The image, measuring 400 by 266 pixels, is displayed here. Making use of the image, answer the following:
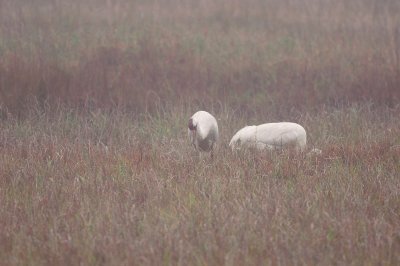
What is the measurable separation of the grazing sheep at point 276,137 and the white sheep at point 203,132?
0.82ft

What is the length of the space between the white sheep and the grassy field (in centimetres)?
10

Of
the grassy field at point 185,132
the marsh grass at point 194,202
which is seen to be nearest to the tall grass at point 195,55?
the grassy field at point 185,132

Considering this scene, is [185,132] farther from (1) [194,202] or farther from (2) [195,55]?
(2) [195,55]

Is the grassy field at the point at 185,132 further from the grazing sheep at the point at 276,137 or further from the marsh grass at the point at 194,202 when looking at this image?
the grazing sheep at the point at 276,137

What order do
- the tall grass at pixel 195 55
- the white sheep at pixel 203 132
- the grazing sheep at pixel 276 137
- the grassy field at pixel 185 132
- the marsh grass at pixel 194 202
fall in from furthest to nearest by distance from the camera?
the tall grass at pixel 195 55 → the grazing sheep at pixel 276 137 → the white sheep at pixel 203 132 → the grassy field at pixel 185 132 → the marsh grass at pixel 194 202

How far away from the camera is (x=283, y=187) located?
14.1ft

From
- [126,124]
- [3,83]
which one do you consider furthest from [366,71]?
[3,83]

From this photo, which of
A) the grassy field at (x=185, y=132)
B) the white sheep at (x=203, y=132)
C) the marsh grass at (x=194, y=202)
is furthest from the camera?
the white sheep at (x=203, y=132)

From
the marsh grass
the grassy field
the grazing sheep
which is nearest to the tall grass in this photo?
the grassy field

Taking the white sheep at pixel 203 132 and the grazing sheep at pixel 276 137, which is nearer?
the white sheep at pixel 203 132

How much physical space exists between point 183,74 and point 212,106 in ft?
4.07

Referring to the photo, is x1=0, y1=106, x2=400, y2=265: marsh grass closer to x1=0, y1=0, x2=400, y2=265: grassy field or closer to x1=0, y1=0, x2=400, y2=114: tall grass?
x1=0, y1=0, x2=400, y2=265: grassy field

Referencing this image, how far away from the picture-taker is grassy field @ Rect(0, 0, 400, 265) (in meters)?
3.46

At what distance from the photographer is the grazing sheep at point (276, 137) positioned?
524cm
